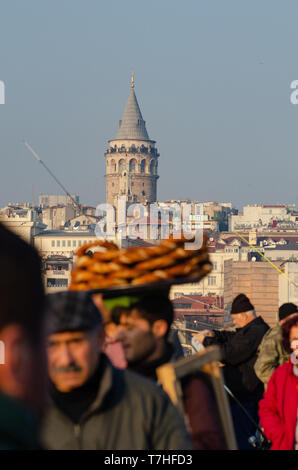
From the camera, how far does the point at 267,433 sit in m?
3.05

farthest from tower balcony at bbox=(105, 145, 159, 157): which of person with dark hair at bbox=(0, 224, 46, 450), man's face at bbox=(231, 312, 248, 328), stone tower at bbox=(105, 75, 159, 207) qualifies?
person with dark hair at bbox=(0, 224, 46, 450)

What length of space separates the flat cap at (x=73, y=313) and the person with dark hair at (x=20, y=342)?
2.50 ft

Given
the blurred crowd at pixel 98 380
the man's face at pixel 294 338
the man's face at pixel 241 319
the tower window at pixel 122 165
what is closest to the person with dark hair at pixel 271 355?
the blurred crowd at pixel 98 380

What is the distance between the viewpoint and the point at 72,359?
5.70 ft

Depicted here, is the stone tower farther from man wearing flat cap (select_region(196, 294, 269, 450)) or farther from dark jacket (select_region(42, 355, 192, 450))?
dark jacket (select_region(42, 355, 192, 450))

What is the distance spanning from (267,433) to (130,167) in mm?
107295

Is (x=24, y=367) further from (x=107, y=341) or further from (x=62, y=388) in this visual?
(x=107, y=341)

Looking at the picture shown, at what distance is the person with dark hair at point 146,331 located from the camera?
92.6 inches

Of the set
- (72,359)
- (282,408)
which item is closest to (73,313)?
(72,359)

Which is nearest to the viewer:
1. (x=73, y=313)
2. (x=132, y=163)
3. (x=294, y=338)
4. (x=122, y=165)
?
(x=73, y=313)

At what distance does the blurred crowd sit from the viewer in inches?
33.8

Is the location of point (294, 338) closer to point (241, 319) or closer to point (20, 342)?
point (241, 319)

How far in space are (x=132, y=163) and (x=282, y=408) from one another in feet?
352

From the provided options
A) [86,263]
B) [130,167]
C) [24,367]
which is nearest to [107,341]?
[86,263]
